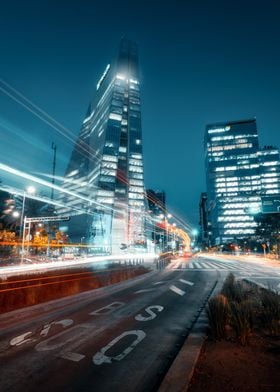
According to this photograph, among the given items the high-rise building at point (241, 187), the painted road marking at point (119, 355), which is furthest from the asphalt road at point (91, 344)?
the high-rise building at point (241, 187)

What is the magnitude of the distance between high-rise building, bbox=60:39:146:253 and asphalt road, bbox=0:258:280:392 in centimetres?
9638

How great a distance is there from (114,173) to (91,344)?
128 m

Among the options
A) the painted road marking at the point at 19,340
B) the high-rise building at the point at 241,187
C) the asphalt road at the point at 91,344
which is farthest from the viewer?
the high-rise building at the point at 241,187

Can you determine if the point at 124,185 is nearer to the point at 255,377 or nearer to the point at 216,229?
the point at 216,229

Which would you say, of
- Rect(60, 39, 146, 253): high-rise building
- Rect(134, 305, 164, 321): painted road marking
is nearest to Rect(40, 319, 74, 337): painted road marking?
Rect(134, 305, 164, 321): painted road marking

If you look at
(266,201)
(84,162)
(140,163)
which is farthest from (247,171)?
(266,201)

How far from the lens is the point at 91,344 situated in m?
6.84

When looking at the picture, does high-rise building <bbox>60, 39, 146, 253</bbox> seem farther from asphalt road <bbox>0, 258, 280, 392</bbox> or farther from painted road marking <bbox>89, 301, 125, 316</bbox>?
→ asphalt road <bbox>0, 258, 280, 392</bbox>

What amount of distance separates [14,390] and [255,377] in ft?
13.9

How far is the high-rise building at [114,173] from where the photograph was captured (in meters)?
124

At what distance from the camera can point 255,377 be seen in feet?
14.5

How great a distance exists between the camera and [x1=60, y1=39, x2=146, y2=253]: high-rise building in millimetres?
123812

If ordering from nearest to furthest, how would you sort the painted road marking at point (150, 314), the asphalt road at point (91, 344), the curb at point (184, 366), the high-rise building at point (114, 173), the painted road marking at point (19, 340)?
1. the curb at point (184, 366)
2. the asphalt road at point (91, 344)
3. the painted road marking at point (19, 340)
4. the painted road marking at point (150, 314)
5. the high-rise building at point (114, 173)

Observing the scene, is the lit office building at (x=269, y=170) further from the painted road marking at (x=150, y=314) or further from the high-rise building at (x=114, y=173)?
the painted road marking at (x=150, y=314)
